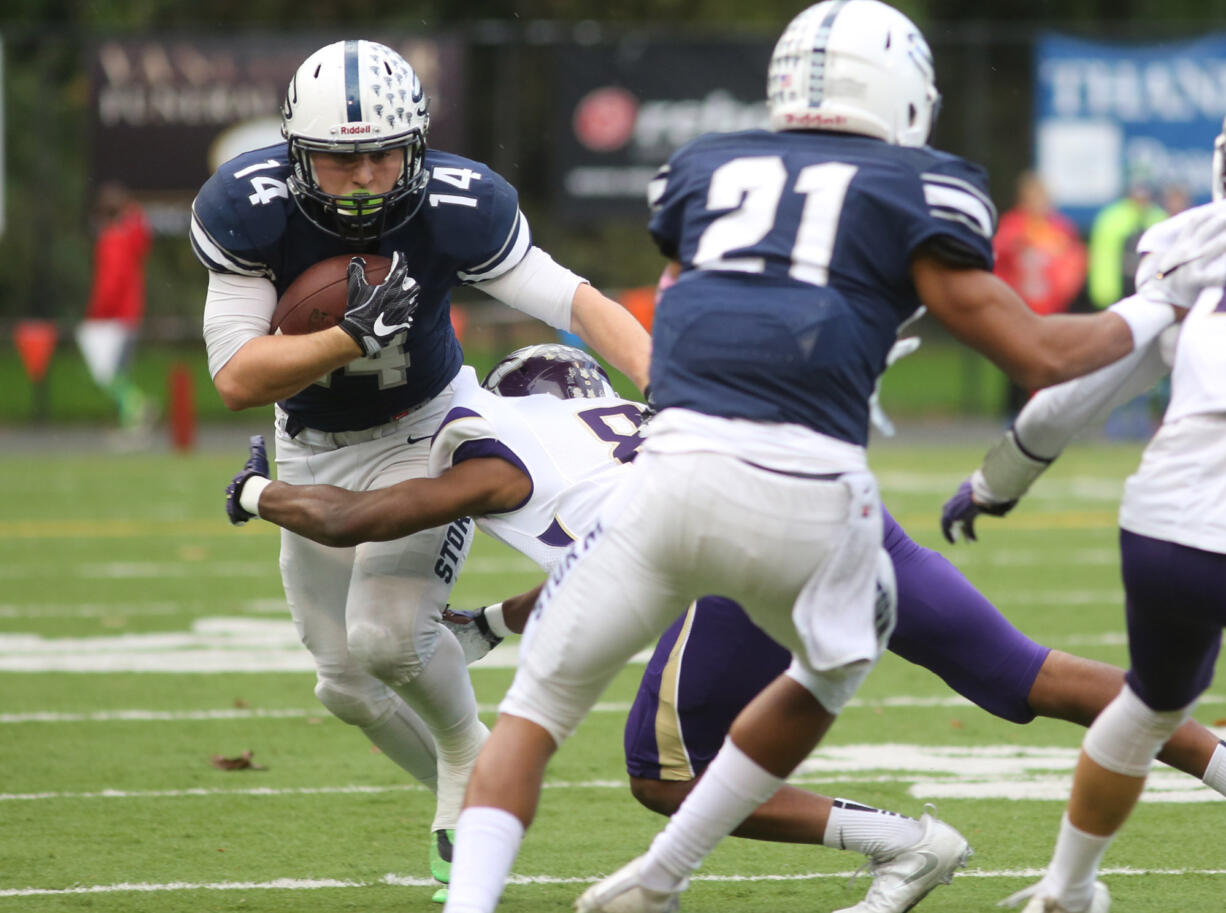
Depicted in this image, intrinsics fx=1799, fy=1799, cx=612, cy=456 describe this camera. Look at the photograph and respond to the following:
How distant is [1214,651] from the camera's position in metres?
3.14

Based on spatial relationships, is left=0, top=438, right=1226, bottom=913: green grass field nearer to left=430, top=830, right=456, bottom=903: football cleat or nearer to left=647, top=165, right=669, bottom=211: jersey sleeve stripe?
left=430, top=830, right=456, bottom=903: football cleat

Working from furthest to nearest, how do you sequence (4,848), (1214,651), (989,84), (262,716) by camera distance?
(989,84) → (262,716) → (4,848) → (1214,651)

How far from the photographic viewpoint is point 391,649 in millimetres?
3799

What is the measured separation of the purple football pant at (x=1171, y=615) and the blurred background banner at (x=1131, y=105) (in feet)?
39.3

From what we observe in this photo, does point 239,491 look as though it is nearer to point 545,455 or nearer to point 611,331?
point 545,455

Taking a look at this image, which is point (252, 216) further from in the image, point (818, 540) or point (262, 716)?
point (262, 716)

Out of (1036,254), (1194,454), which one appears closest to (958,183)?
(1194,454)

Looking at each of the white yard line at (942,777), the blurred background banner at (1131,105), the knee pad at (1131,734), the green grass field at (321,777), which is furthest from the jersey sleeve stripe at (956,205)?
the blurred background banner at (1131,105)

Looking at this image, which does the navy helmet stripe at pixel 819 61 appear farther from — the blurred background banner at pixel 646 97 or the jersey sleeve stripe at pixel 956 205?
the blurred background banner at pixel 646 97

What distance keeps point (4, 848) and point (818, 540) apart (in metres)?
2.23

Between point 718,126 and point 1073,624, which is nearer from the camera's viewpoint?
point 1073,624

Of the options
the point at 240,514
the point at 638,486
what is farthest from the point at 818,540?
the point at 240,514

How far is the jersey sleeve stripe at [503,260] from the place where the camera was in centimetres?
385

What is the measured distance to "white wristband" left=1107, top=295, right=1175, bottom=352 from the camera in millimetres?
3003
